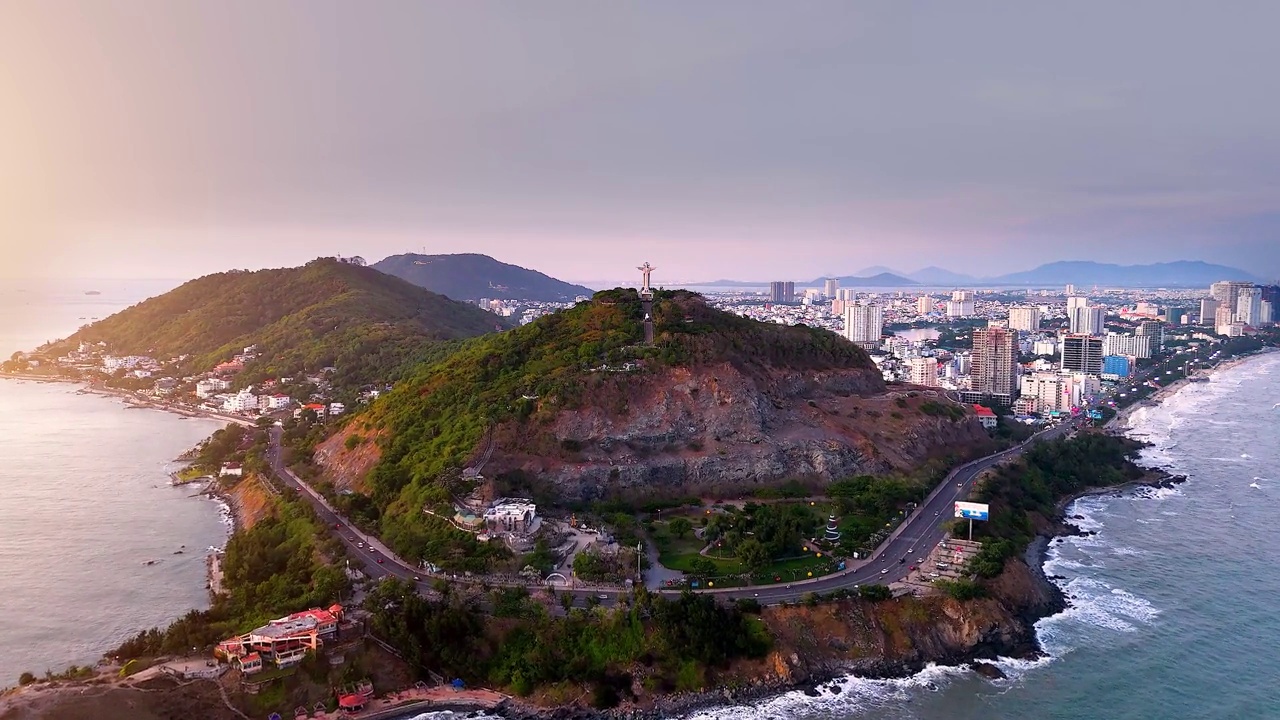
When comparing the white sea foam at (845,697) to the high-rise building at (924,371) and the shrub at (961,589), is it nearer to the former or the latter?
the shrub at (961,589)

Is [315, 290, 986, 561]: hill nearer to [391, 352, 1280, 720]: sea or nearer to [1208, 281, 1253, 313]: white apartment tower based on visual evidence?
[391, 352, 1280, 720]: sea

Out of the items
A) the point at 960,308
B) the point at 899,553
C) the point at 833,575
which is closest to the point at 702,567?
the point at 833,575

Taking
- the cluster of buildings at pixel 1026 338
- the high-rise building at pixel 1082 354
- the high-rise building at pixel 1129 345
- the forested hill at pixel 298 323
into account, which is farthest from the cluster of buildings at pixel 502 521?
the high-rise building at pixel 1129 345

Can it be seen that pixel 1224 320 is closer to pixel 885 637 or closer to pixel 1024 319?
pixel 1024 319

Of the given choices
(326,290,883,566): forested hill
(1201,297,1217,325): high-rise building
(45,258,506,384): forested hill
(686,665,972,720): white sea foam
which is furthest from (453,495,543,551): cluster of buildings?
(1201,297,1217,325): high-rise building

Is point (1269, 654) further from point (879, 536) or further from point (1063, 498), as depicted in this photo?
point (1063, 498)

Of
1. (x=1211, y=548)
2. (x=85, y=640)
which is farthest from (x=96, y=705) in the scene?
(x=1211, y=548)
